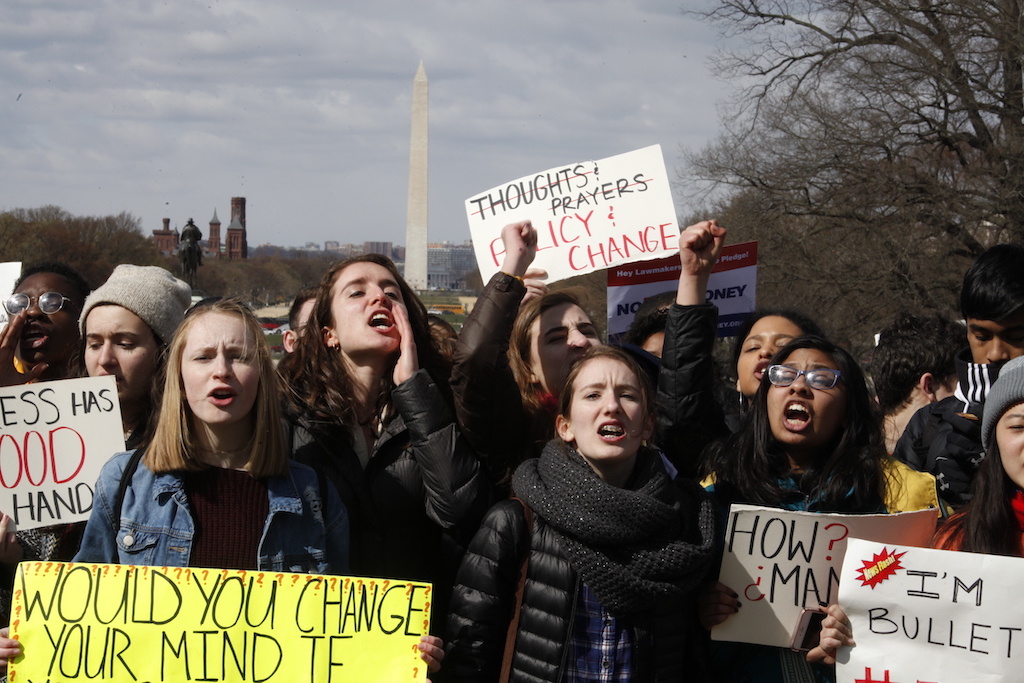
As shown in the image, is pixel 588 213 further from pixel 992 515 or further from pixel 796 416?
pixel 992 515

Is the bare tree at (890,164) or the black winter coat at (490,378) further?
the bare tree at (890,164)

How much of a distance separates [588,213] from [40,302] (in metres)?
2.25

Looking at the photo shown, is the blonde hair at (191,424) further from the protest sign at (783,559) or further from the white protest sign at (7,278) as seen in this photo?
the white protest sign at (7,278)

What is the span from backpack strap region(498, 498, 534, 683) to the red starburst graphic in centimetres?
92

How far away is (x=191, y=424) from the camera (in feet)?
9.66

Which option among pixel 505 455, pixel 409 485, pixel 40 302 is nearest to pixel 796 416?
pixel 505 455

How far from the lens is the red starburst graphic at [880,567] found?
9.33ft

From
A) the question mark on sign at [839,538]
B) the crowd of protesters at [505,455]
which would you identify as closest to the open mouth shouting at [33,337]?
the crowd of protesters at [505,455]

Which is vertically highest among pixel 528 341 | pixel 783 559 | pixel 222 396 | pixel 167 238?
pixel 167 238

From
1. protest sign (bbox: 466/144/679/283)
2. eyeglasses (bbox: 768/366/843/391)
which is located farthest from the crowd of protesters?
protest sign (bbox: 466/144/679/283)

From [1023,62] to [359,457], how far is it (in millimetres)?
13800

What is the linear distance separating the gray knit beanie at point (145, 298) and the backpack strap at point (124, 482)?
637 mm

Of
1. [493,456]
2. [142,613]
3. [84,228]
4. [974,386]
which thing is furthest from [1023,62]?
[84,228]

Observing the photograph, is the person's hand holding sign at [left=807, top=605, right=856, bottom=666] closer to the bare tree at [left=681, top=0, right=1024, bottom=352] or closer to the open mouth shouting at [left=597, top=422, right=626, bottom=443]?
the open mouth shouting at [left=597, top=422, right=626, bottom=443]
